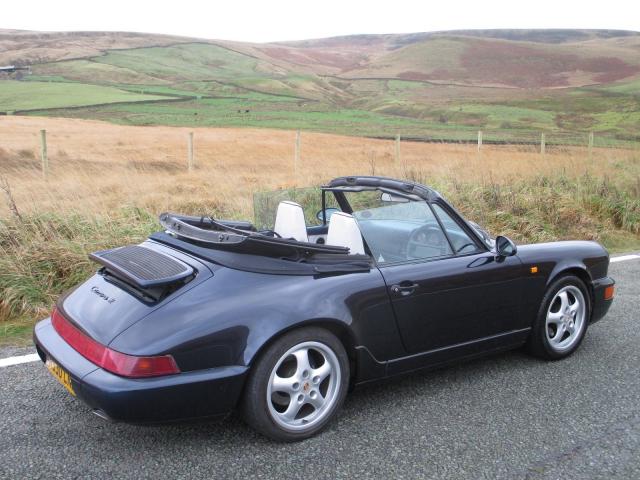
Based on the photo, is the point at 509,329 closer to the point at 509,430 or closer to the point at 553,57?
the point at 509,430

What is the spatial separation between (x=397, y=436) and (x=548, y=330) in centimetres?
167

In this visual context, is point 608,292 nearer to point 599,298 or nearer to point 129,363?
point 599,298

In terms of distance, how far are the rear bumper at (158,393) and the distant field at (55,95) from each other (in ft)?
189

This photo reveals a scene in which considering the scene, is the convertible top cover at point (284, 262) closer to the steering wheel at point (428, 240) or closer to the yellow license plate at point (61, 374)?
the steering wheel at point (428, 240)

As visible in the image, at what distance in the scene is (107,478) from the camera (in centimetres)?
280

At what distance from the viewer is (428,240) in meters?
3.89

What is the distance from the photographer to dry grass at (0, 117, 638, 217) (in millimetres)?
10352

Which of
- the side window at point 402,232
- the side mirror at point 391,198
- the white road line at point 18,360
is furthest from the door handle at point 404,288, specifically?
the white road line at point 18,360

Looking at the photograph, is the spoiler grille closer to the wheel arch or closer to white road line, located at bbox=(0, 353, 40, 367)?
the wheel arch

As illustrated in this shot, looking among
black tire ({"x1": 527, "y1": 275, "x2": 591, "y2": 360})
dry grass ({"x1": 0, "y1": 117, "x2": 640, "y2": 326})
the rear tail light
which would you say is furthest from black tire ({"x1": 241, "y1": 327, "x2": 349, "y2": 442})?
dry grass ({"x1": 0, "y1": 117, "x2": 640, "y2": 326})

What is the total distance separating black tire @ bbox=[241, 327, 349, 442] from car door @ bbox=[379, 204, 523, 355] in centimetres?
48

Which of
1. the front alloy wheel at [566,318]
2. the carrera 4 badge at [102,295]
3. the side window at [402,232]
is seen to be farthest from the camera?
the front alloy wheel at [566,318]

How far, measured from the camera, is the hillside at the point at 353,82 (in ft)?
176

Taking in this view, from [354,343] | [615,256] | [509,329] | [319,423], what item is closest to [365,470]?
[319,423]
